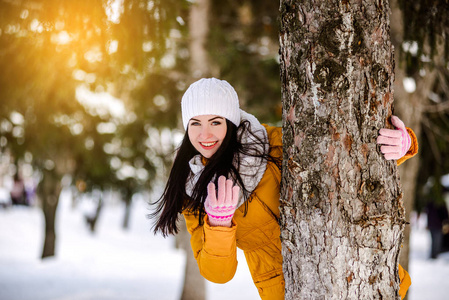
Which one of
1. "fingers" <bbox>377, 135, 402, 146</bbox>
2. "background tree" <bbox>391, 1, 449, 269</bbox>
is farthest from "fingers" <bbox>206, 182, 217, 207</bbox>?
"background tree" <bbox>391, 1, 449, 269</bbox>

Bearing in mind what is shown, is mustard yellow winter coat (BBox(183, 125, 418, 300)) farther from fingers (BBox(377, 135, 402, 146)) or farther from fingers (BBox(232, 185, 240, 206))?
fingers (BBox(377, 135, 402, 146))

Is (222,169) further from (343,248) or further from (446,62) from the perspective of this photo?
(446,62)

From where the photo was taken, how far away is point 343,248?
1.49m

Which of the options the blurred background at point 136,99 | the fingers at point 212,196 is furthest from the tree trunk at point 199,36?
the fingers at point 212,196

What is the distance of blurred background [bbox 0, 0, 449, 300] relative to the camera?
2906 millimetres

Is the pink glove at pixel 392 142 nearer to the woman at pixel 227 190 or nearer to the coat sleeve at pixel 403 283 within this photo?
the woman at pixel 227 190

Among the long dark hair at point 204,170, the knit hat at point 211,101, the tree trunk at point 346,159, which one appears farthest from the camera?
the knit hat at point 211,101

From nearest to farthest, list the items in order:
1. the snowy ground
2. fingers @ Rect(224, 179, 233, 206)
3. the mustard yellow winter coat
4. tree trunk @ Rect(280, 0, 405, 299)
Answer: tree trunk @ Rect(280, 0, 405, 299)
fingers @ Rect(224, 179, 233, 206)
the mustard yellow winter coat
the snowy ground

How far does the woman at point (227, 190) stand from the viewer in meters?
1.78

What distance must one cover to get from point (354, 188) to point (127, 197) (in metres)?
8.99

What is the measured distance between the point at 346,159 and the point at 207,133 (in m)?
0.79

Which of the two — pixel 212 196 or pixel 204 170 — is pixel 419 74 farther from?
pixel 212 196

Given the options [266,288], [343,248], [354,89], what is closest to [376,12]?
[354,89]

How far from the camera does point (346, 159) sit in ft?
4.90
